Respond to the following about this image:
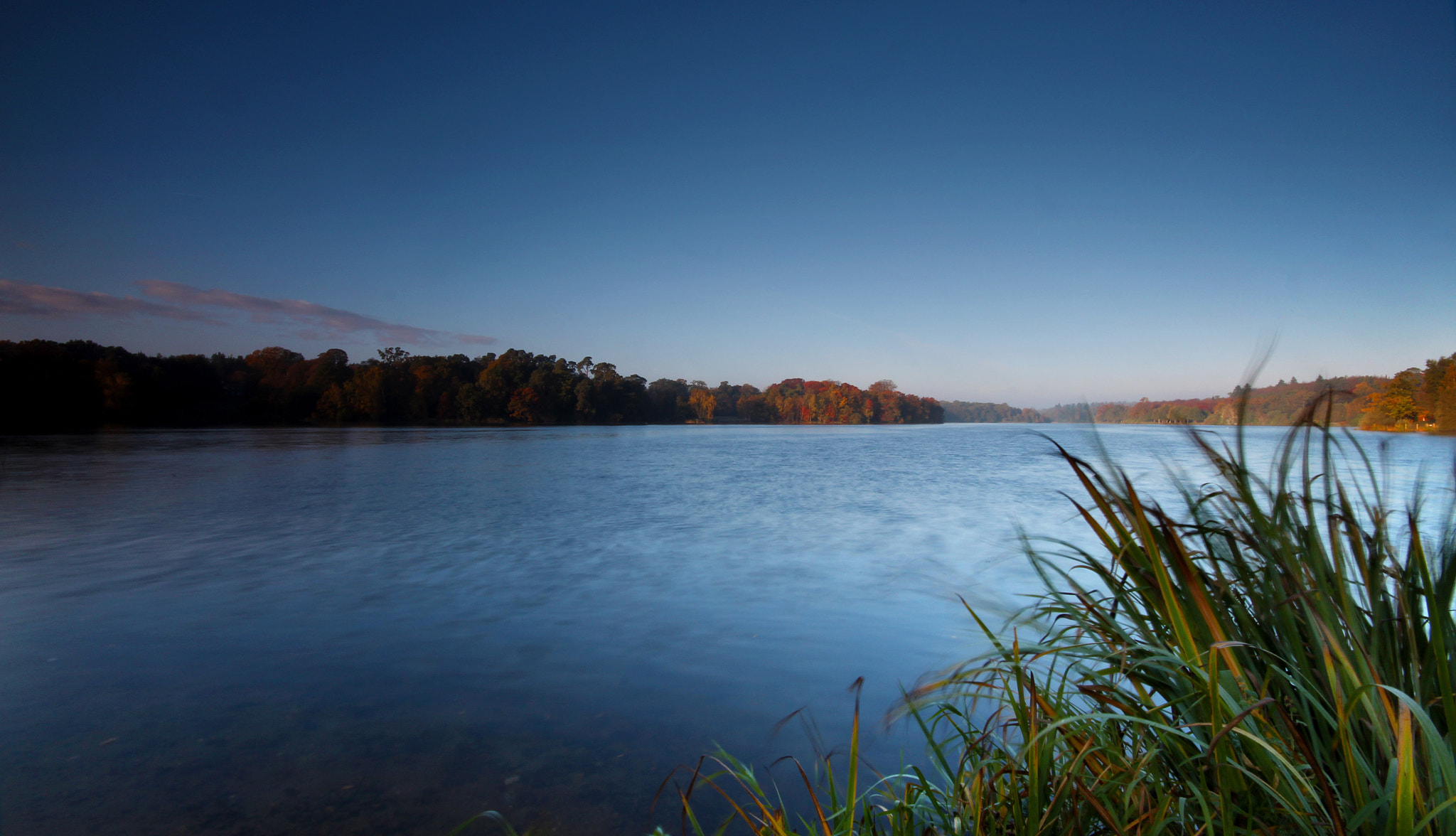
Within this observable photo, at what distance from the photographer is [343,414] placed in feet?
172

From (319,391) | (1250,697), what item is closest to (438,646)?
(1250,697)

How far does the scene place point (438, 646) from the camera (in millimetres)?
3447

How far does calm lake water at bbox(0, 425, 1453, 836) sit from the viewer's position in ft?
6.99

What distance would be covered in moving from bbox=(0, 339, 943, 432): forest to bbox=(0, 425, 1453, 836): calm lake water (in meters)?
33.6

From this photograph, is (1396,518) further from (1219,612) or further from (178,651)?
(178,651)

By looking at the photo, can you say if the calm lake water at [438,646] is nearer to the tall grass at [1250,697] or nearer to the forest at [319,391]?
the tall grass at [1250,697]

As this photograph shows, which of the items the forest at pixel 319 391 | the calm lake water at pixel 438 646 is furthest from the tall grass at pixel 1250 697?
the forest at pixel 319 391

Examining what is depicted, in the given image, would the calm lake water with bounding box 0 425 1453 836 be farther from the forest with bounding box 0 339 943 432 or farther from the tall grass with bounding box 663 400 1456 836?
the forest with bounding box 0 339 943 432

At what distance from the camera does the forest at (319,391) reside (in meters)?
31.9

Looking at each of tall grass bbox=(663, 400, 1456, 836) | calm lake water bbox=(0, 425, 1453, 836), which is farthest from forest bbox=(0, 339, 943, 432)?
tall grass bbox=(663, 400, 1456, 836)

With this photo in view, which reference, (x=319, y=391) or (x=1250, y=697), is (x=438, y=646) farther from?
(x=319, y=391)

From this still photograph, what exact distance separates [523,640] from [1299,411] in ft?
11.3

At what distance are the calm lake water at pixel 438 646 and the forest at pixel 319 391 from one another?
1325 inches

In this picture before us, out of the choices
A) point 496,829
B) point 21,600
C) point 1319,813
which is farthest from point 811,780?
point 21,600
